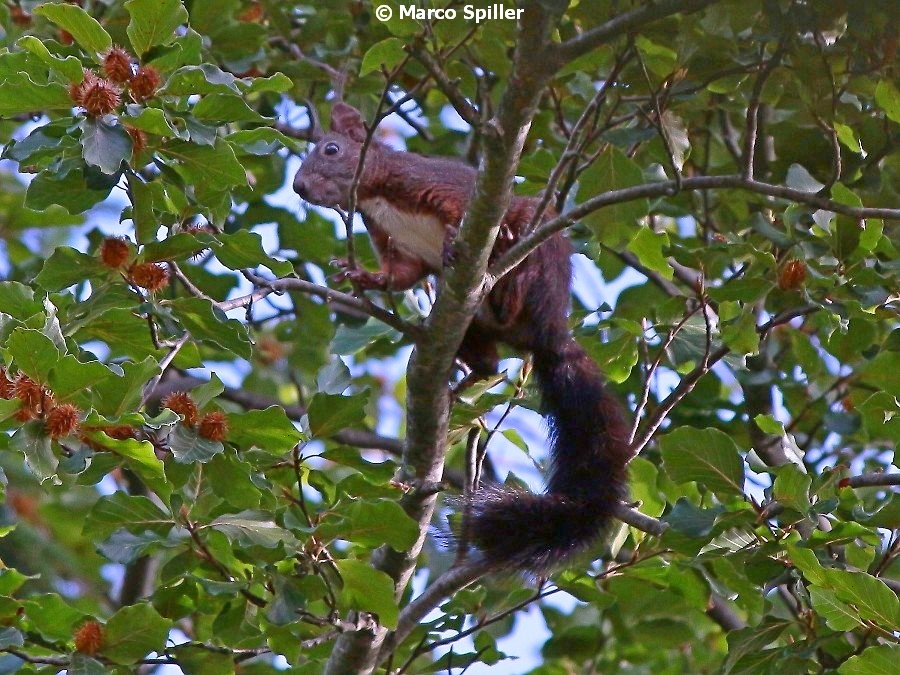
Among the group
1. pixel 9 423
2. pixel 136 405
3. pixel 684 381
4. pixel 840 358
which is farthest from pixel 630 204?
pixel 9 423

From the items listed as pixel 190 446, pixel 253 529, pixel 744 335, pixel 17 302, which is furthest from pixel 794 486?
pixel 17 302

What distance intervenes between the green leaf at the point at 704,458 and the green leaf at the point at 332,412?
83cm

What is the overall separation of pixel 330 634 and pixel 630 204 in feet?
5.10

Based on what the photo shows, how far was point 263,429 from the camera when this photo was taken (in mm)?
2996

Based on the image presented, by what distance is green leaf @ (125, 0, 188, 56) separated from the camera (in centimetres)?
291

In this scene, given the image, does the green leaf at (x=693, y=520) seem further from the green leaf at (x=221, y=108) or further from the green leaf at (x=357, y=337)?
the green leaf at (x=221, y=108)

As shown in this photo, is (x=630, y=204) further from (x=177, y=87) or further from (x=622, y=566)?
(x=177, y=87)

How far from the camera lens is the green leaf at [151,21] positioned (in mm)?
2912

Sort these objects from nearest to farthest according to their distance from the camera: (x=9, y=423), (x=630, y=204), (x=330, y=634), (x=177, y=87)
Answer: (x=9, y=423) → (x=177, y=87) → (x=330, y=634) → (x=630, y=204)

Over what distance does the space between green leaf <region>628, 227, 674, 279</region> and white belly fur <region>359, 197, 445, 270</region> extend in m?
0.69

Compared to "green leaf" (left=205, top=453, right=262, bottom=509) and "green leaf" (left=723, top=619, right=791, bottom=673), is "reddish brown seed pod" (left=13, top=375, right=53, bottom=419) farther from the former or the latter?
"green leaf" (left=723, top=619, right=791, bottom=673)

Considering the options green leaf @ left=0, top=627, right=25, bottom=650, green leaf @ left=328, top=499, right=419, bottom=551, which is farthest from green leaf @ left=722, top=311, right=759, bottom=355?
green leaf @ left=0, top=627, right=25, bottom=650

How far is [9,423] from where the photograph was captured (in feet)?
8.53

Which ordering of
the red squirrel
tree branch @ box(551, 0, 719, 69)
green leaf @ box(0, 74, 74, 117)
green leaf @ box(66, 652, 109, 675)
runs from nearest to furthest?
tree branch @ box(551, 0, 719, 69), green leaf @ box(0, 74, 74, 117), green leaf @ box(66, 652, 109, 675), the red squirrel
